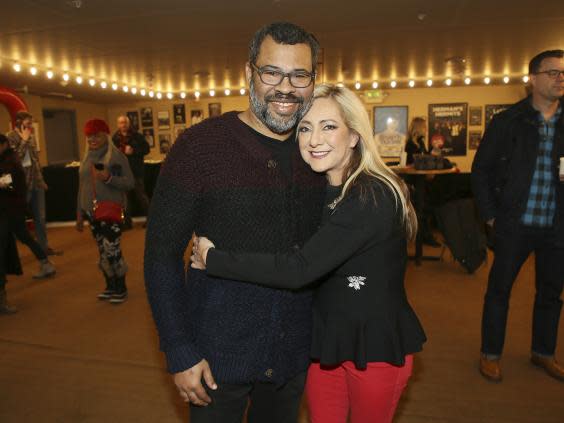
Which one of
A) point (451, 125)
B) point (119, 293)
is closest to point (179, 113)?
point (451, 125)

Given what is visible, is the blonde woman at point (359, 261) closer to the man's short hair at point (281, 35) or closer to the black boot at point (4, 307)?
the man's short hair at point (281, 35)

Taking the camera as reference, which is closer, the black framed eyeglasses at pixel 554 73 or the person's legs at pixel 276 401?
the person's legs at pixel 276 401

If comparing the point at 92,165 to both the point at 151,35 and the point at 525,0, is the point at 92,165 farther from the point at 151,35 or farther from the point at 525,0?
the point at 525,0

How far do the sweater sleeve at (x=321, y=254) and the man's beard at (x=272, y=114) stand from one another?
306 mm

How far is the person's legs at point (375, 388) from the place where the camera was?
4.99ft

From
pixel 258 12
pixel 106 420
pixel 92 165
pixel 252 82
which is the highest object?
pixel 258 12

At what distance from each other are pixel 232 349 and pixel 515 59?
28.1ft

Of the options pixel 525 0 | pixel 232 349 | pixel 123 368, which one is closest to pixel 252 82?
pixel 232 349

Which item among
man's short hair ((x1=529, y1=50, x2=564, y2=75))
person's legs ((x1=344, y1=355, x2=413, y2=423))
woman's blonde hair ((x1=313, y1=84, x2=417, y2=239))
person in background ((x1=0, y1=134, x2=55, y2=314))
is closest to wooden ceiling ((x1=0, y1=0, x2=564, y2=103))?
person in background ((x1=0, y1=134, x2=55, y2=314))

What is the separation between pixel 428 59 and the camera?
7871 millimetres

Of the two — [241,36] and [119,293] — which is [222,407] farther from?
[241,36]

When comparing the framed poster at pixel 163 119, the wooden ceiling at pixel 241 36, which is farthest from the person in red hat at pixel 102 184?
the framed poster at pixel 163 119

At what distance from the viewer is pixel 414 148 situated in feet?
22.8

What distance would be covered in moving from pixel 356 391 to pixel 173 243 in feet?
2.68
